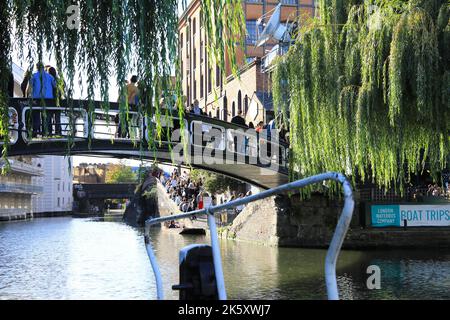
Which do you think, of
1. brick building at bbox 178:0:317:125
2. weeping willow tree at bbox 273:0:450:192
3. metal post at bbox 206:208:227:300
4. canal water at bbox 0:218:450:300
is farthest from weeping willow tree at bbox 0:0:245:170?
brick building at bbox 178:0:317:125

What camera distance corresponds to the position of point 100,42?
491 centimetres

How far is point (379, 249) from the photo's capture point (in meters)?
20.5

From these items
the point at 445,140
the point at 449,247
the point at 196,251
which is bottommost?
the point at 449,247

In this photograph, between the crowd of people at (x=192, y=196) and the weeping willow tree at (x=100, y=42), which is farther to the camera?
the crowd of people at (x=192, y=196)

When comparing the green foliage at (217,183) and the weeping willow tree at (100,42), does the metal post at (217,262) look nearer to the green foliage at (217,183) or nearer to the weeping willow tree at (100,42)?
the weeping willow tree at (100,42)

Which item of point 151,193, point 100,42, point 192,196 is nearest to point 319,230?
point 192,196

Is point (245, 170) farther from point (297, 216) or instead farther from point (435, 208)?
point (435, 208)

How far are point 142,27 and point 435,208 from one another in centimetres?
1816

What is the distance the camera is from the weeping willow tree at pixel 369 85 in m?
10.3

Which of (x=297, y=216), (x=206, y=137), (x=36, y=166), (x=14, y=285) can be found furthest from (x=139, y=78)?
(x=36, y=166)

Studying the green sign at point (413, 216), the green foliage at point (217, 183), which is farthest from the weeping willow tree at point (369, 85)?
the green foliage at point (217, 183)

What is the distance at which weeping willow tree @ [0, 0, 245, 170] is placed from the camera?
4785mm

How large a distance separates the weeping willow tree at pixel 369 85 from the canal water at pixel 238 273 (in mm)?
2260
